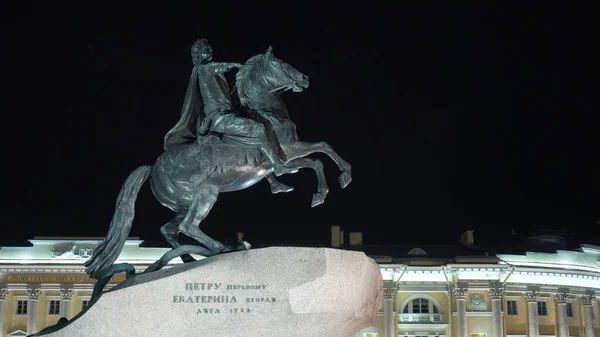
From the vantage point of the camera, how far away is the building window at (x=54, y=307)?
4859 cm

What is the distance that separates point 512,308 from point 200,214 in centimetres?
4108

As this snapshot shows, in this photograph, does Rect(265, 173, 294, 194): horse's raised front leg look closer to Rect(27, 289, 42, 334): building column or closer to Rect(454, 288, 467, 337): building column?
Rect(454, 288, 467, 337): building column

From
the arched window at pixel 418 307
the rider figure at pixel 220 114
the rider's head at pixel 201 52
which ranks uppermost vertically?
the arched window at pixel 418 307

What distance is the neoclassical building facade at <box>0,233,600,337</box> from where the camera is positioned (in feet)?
153

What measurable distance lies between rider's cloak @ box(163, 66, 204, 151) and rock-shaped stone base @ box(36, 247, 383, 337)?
1883 millimetres

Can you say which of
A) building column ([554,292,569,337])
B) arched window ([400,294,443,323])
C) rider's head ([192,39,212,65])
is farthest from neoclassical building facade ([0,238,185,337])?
rider's head ([192,39,212,65])

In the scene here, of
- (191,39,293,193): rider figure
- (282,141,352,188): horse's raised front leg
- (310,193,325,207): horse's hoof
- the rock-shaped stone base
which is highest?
(191,39,293,193): rider figure

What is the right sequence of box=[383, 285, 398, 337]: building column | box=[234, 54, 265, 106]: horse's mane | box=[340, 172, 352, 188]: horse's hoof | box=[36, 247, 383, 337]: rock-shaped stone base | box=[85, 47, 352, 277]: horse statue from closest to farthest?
box=[36, 247, 383, 337]: rock-shaped stone base
box=[85, 47, 352, 277]: horse statue
box=[340, 172, 352, 188]: horse's hoof
box=[234, 54, 265, 106]: horse's mane
box=[383, 285, 398, 337]: building column

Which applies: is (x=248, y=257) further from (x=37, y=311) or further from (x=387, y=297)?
(x=37, y=311)

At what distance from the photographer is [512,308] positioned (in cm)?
4788

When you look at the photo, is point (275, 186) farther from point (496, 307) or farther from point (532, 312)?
point (532, 312)

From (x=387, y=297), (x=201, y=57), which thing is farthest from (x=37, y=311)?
(x=201, y=57)

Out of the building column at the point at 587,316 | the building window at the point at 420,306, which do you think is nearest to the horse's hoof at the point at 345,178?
the building window at the point at 420,306

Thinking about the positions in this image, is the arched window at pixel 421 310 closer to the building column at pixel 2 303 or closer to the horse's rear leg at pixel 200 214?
the building column at pixel 2 303
